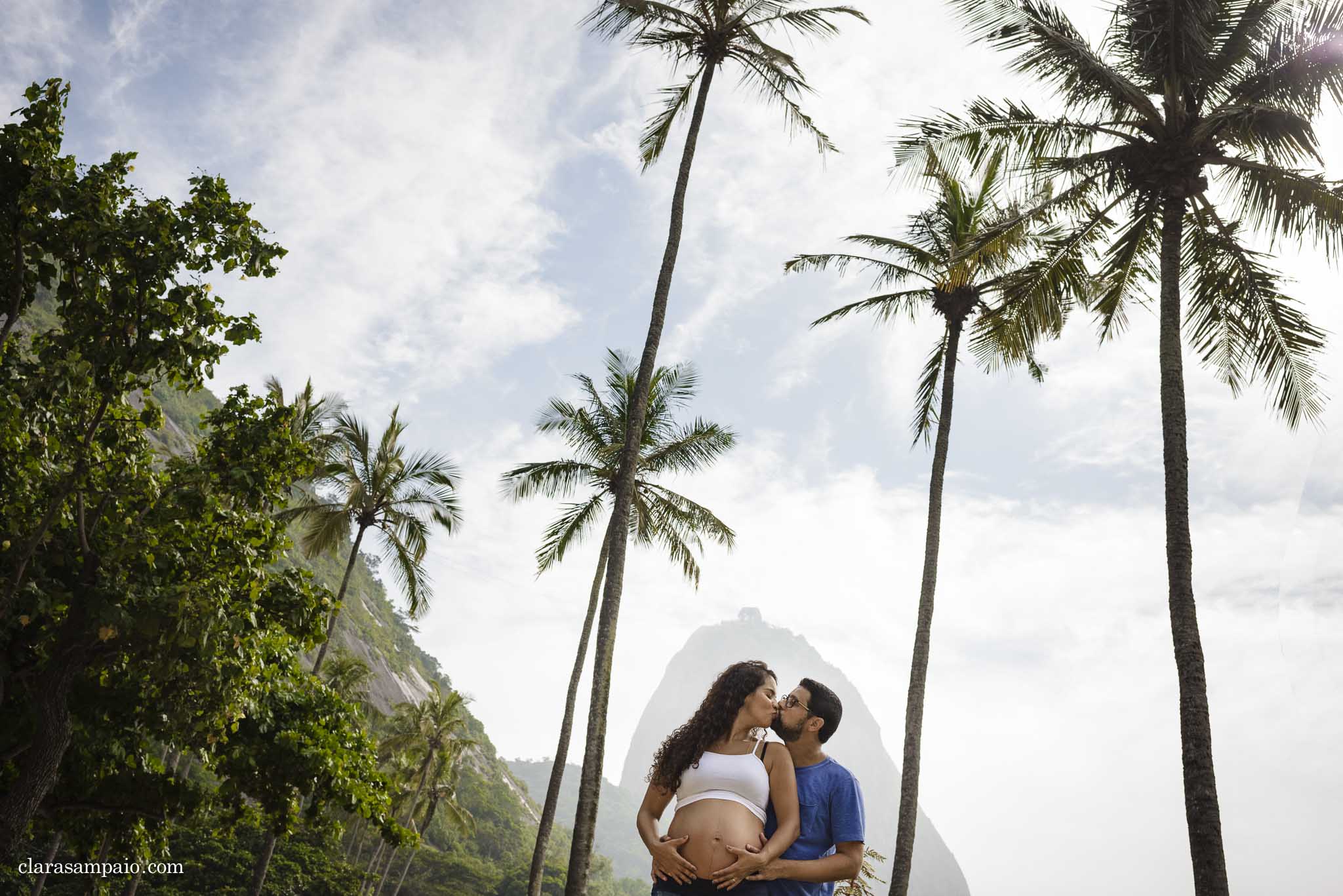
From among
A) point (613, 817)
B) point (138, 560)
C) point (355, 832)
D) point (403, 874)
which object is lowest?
point (613, 817)

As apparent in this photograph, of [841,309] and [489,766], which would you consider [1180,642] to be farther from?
[489,766]

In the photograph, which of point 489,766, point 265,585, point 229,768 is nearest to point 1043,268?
point 265,585

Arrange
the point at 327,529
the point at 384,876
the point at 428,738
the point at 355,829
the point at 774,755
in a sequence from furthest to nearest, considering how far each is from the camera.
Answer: the point at 355,829 < the point at 384,876 < the point at 428,738 < the point at 327,529 < the point at 774,755

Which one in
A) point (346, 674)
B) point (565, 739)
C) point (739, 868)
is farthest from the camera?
point (346, 674)

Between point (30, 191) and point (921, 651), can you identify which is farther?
point (921, 651)

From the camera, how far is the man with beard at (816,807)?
101 inches

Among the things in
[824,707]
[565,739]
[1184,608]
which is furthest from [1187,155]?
[565,739]

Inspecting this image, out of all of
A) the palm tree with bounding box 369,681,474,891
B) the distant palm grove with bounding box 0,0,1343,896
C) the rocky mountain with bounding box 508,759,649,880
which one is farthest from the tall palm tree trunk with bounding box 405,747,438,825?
the rocky mountain with bounding box 508,759,649,880

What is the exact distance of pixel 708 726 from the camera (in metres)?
2.76

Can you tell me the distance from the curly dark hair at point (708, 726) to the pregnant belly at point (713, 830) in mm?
154

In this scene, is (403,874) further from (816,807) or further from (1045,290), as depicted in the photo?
(816,807)

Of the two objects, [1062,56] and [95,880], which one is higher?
[1062,56]

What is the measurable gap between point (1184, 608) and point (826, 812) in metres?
6.42

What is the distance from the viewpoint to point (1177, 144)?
8.84 metres
